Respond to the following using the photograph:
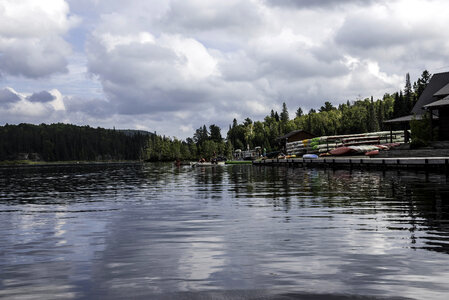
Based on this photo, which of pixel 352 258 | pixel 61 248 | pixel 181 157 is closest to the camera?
pixel 352 258

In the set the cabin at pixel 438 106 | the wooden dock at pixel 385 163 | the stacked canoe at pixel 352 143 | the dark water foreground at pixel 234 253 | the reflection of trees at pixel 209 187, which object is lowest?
the reflection of trees at pixel 209 187

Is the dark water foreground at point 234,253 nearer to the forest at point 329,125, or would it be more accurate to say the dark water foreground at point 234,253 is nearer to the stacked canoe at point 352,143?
the stacked canoe at point 352,143

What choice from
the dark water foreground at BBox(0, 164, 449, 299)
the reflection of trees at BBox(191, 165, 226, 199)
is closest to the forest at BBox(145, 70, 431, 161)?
the reflection of trees at BBox(191, 165, 226, 199)

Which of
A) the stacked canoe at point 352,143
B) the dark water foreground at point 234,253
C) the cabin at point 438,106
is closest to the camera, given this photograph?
the dark water foreground at point 234,253

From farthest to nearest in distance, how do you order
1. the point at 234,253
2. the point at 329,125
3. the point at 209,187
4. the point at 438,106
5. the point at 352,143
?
the point at 329,125, the point at 352,143, the point at 438,106, the point at 209,187, the point at 234,253

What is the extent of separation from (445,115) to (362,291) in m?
46.6

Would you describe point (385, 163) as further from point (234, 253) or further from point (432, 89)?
point (234, 253)

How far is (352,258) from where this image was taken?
25.8 feet

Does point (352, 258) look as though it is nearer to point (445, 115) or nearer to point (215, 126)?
point (445, 115)

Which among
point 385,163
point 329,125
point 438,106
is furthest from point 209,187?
point 329,125

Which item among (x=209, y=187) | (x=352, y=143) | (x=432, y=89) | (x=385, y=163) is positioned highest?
(x=432, y=89)

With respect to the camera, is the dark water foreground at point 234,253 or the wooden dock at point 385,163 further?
the wooden dock at point 385,163

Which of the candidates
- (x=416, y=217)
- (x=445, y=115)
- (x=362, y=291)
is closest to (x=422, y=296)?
(x=362, y=291)

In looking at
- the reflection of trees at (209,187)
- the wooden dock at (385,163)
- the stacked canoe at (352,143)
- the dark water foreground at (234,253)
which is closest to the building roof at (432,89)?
the stacked canoe at (352,143)
